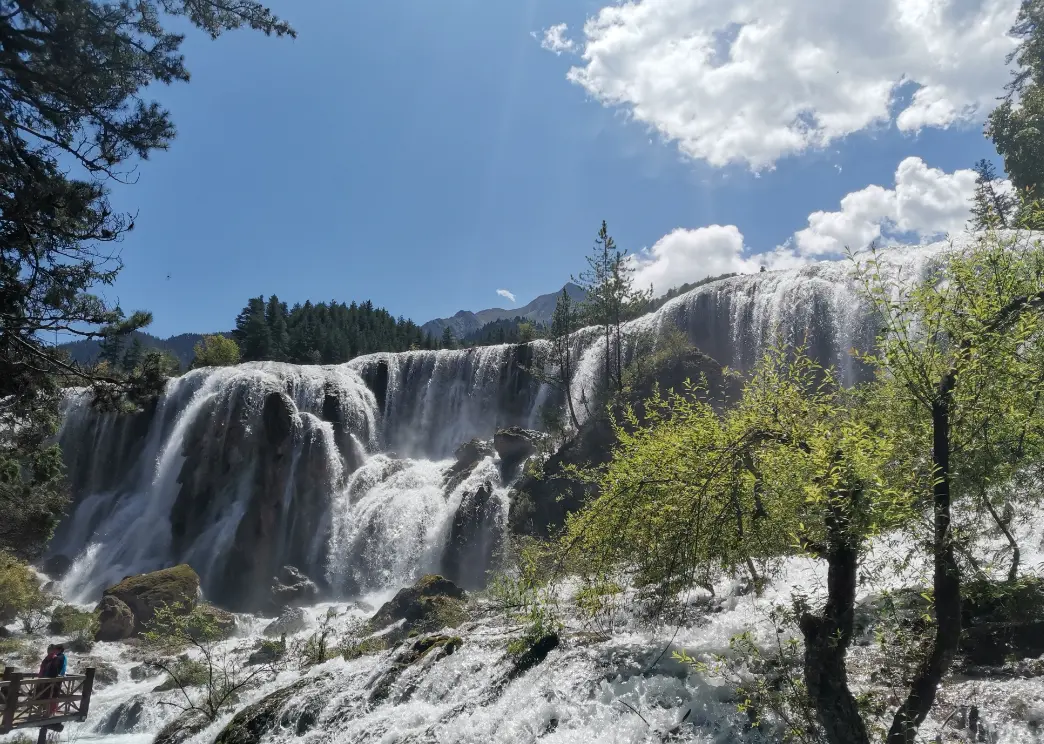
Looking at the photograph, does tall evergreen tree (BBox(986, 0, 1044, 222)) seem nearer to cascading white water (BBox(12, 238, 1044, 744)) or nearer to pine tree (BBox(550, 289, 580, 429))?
cascading white water (BBox(12, 238, 1044, 744))

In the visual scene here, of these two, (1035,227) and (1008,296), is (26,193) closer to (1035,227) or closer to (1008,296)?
(1008,296)

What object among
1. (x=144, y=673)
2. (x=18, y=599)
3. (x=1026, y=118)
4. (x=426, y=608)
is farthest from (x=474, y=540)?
(x=1026, y=118)

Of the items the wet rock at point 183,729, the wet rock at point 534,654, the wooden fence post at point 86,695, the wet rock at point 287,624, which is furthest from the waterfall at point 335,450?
the wet rock at point 534,654

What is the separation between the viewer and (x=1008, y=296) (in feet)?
17.3

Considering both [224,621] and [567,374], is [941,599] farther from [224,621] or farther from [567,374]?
[567,374]

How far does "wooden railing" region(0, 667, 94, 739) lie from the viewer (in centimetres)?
1271

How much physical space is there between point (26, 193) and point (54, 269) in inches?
57.0

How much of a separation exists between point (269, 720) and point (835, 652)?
29.9ft

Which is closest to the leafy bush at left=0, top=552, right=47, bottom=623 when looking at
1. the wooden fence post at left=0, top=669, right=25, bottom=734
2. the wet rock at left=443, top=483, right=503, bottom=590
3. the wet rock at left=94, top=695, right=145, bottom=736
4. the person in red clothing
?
the wet rock at left=94, top=695, right=145, bottom=736

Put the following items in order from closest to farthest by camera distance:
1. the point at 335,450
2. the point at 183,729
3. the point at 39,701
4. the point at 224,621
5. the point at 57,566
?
the point at 183,729
the point at 39,701
the point at 224,621
the point at 57,566
the point at 335,450

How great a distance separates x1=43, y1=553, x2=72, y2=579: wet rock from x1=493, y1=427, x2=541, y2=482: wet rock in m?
23.2

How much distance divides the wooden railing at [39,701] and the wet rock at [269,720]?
5.49 meters

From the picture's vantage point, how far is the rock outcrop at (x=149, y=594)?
2356 cm

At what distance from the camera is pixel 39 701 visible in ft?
44.4
